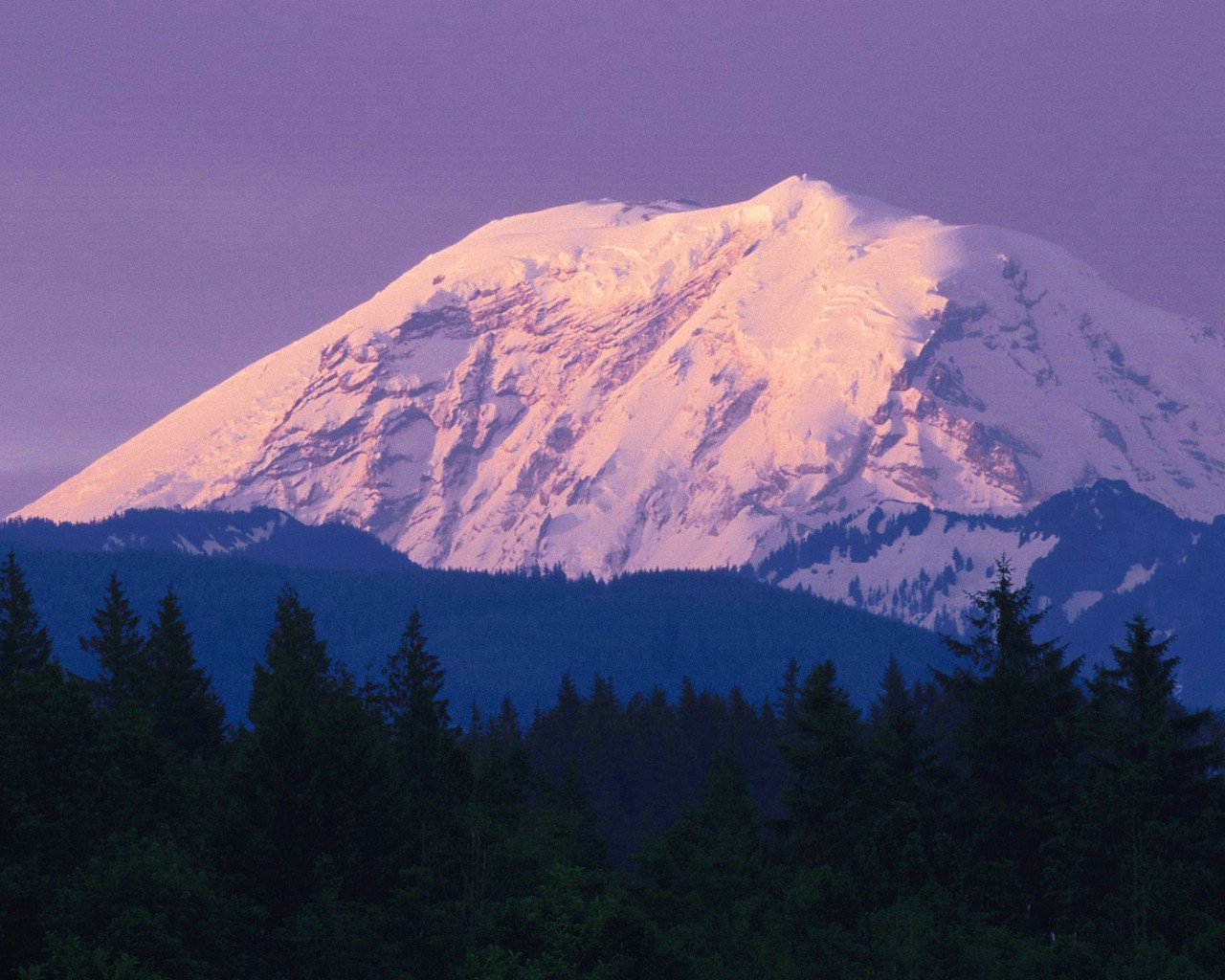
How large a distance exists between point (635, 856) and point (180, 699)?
26.2 meters

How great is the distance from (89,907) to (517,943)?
996 cm

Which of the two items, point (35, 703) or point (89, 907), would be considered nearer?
point (89, 907)

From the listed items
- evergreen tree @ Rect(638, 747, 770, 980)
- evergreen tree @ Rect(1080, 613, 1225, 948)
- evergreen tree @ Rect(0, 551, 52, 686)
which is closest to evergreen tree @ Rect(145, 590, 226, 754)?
evergreen tree @ Rect(0, 551, 52, 686)

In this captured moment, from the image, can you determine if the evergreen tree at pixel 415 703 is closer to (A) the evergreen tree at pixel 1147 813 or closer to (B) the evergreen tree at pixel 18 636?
(B) the evergreen tree at pixel 18 636

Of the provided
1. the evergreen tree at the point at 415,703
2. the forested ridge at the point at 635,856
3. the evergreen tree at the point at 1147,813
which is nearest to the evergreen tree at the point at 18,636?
the evergreen tree at the point at 415,703

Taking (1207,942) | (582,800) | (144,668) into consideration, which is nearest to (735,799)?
(582,800)

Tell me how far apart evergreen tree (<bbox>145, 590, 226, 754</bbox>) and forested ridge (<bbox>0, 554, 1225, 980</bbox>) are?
1832 cm

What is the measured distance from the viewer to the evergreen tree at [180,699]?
8900 centimetres

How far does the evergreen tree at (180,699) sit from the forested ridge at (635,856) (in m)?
18.3

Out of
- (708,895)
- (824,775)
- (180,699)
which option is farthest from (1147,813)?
(180,699)

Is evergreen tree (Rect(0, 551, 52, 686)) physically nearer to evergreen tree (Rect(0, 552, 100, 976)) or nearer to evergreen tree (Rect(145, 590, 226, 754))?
evergreen tree (Rect(145, 590, 226, 754))

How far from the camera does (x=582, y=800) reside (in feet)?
302

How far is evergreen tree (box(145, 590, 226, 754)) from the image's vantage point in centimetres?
8900

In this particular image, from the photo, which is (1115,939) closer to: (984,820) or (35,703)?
(984,820)
